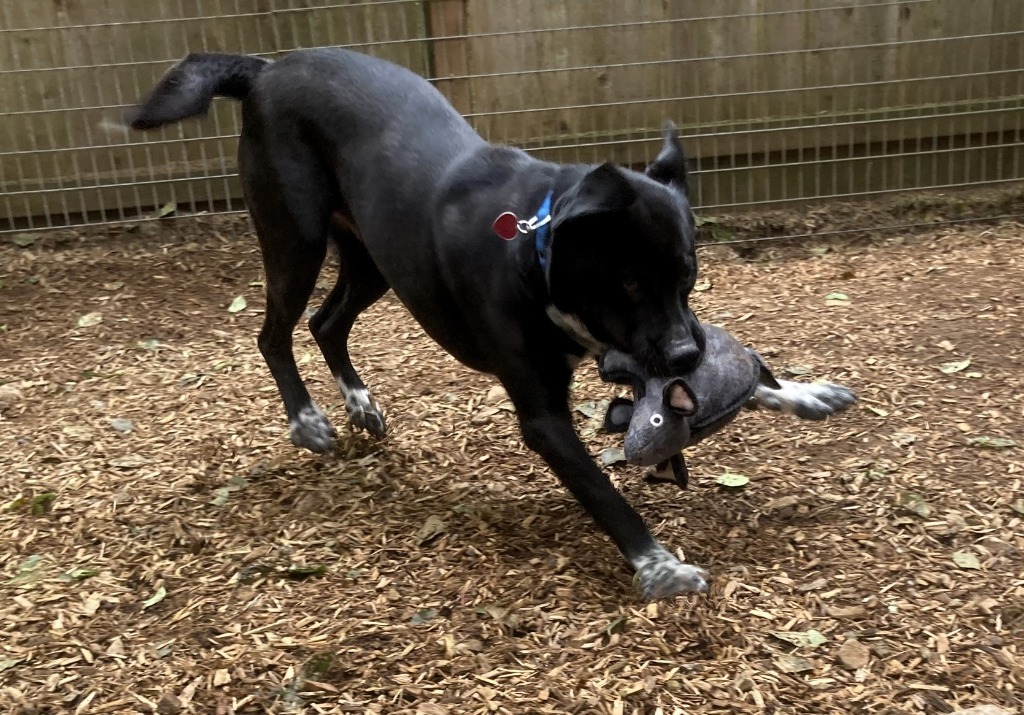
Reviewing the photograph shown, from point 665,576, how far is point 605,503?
259 mm

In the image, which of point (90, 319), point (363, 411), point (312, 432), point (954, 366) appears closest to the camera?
point (312, 432)

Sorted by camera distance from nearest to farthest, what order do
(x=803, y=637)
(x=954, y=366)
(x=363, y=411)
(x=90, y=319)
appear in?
1. (x=803, y=637)
2. (x=363, y=411)
3. (x=954, y=366)
4. (x=90, y=319)

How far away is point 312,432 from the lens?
149 inches

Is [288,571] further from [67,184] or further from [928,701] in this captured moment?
[67,184]

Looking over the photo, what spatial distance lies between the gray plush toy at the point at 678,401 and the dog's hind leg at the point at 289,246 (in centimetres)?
132

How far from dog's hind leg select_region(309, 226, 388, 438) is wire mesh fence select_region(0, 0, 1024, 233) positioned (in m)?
2.40

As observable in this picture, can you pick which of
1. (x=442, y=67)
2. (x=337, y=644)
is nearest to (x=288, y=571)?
(x=337, y=644)

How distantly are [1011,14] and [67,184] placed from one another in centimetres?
594

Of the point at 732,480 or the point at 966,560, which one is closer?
the point at 966,560

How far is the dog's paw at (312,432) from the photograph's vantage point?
3.77m

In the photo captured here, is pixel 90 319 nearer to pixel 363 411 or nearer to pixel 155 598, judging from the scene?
pixel 363 411

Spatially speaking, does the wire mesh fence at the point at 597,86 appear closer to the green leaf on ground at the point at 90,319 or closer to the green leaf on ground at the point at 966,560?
the green leaf on ground at the point at 90,319

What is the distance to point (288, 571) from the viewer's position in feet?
9.78

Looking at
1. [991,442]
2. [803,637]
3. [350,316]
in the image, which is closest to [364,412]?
[350,316]
